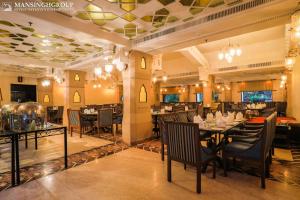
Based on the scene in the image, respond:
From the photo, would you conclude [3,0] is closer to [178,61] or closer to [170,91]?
[178,61]

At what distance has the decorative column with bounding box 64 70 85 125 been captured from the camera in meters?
8.25

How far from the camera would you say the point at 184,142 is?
2660 millimetres

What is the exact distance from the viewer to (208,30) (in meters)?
3.81

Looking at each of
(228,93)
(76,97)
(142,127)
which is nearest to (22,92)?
(76,97)

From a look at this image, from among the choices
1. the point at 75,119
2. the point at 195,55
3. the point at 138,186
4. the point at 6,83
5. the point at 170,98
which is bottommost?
the point at 138,186

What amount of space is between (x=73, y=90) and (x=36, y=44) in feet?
11.5

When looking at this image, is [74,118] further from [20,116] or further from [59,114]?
[59,114]

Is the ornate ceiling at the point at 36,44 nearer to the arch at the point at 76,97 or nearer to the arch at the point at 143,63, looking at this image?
the arch at the point at 143,63

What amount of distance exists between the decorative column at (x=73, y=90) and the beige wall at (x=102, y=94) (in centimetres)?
493

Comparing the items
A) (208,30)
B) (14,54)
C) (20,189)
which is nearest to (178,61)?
(208,30)

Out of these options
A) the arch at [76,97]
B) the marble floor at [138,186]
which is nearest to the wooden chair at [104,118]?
the marble floor at [138,186]

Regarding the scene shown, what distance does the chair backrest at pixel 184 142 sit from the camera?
8.25ft

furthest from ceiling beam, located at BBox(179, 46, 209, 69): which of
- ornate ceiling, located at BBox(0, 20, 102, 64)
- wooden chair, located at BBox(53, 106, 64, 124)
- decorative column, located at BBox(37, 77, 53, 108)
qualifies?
decorative column, located at BBox(37, 77, 53, 108)

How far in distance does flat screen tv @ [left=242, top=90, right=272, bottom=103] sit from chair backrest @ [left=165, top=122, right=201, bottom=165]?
13.9 meters
